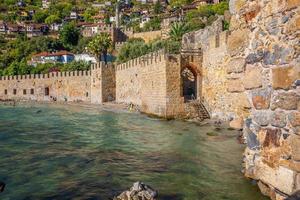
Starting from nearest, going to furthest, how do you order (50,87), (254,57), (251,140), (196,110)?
(254,57)
(251,140)
(196,110)
(50,87)

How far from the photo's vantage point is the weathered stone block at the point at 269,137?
4.57m

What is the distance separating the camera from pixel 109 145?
14.1m

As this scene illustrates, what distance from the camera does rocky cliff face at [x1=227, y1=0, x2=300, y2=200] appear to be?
4.26 metres

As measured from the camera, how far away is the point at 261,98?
188 inches

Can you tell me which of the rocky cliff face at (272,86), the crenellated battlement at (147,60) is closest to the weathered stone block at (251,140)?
the rocky cliff face at (272,86)

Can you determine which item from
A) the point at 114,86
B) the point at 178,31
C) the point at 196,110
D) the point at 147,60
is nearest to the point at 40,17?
the point at 178,31

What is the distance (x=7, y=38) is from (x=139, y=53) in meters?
52.1

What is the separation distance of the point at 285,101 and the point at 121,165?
261 inches

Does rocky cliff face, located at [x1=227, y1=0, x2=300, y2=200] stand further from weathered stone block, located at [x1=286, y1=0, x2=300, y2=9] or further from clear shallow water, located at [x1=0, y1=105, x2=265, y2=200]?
clear shallow water, located at [x1=0, y1=105, x2=265, y2=200]

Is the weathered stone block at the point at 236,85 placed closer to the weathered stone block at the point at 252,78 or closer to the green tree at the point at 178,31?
the weathered stone block at the point at 252,78

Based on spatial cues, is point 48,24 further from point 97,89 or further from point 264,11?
point 264,11

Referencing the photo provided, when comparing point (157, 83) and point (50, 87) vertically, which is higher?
point (157, 83)

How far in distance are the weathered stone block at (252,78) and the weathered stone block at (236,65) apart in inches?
8.7

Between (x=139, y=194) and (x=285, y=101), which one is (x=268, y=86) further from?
(x=139, y=194)
